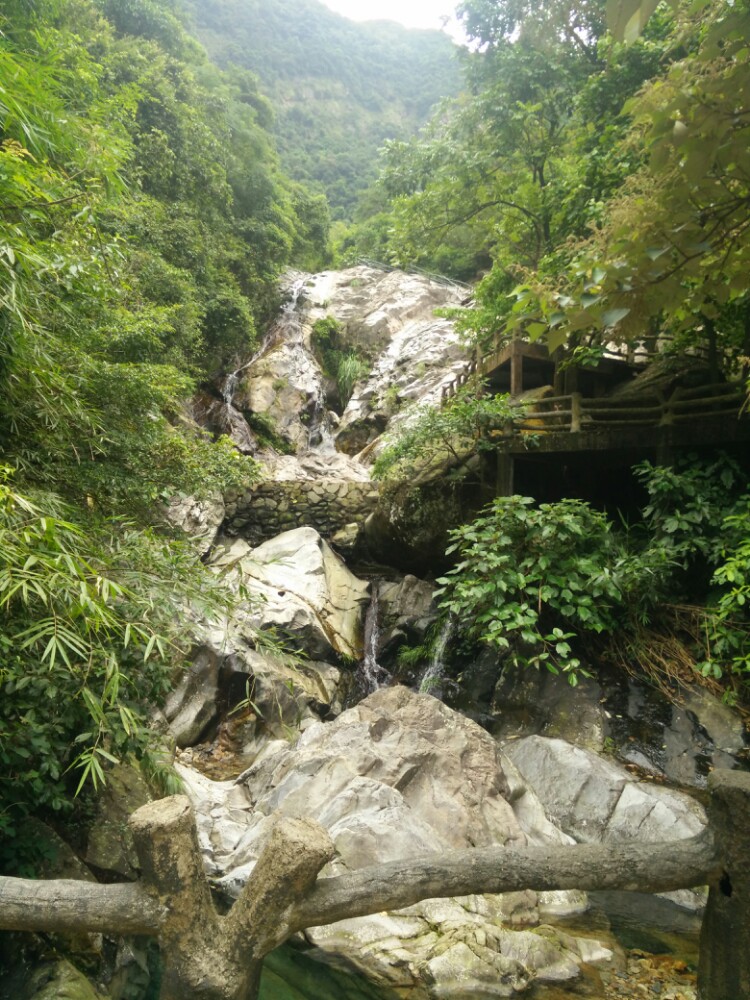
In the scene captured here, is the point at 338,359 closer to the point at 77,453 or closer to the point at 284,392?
the point at 284,392

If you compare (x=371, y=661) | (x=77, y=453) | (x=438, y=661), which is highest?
(x=77, y=453)

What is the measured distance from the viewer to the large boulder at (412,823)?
10.2ft

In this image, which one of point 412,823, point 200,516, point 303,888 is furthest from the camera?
point 200,516

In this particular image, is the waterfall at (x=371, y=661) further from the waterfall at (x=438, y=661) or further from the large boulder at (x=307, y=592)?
the waterfall at (x=438, y=661)

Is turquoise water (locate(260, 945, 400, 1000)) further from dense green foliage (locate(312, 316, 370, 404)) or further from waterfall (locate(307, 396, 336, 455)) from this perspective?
dense green foliage (locate(312, 316, 370, 404))

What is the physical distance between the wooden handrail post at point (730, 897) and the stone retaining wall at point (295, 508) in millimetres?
8539

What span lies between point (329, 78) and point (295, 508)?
43161mm

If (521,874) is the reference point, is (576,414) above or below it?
above

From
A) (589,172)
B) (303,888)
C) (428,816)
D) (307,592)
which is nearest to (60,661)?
(303,888)

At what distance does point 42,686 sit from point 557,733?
15.1ft

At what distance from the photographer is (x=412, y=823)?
3934mm

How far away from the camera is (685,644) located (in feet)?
19.4

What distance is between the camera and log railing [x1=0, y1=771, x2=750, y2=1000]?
6.64 ft

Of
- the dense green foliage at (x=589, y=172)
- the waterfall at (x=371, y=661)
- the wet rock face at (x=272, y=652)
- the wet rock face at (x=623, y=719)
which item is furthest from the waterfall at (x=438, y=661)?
the dense green foliage at (x=589, y=172)
